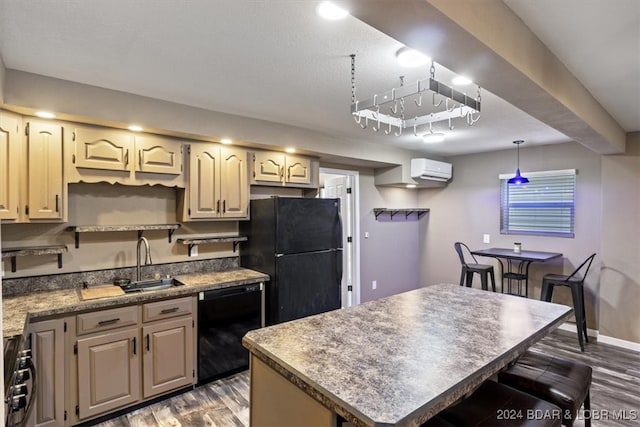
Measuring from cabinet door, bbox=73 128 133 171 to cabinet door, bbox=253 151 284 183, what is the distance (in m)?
Answer: 1.16

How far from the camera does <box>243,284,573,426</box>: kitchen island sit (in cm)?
117

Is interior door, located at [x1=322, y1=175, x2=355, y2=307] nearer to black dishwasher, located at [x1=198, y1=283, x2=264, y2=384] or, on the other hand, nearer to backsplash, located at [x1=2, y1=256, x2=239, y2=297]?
backsplash, located at [x1=2, y1=256, x2=239, y2=297]

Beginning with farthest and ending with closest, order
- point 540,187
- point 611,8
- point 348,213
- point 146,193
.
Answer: point 348,213, point 540,187, point 146,193, point 611,8

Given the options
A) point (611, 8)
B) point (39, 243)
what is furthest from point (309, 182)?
point (611, 8)

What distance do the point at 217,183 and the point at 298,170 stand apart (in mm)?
959

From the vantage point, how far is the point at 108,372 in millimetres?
2488

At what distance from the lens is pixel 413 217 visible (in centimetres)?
585

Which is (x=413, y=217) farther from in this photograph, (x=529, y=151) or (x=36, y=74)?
(x=36, y=74)

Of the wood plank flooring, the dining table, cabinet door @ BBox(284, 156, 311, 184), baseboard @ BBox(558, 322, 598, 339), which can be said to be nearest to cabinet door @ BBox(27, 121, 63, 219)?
the wood plank flooring

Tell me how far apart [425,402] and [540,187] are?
4.48 metres

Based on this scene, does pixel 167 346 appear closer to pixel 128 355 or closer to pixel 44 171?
pixel 128 355

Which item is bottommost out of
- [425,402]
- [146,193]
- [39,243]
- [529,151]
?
[425,402]

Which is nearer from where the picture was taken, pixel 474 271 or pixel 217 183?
pixel 217 183

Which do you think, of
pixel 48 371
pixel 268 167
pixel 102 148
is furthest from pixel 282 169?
pixel 48 371
